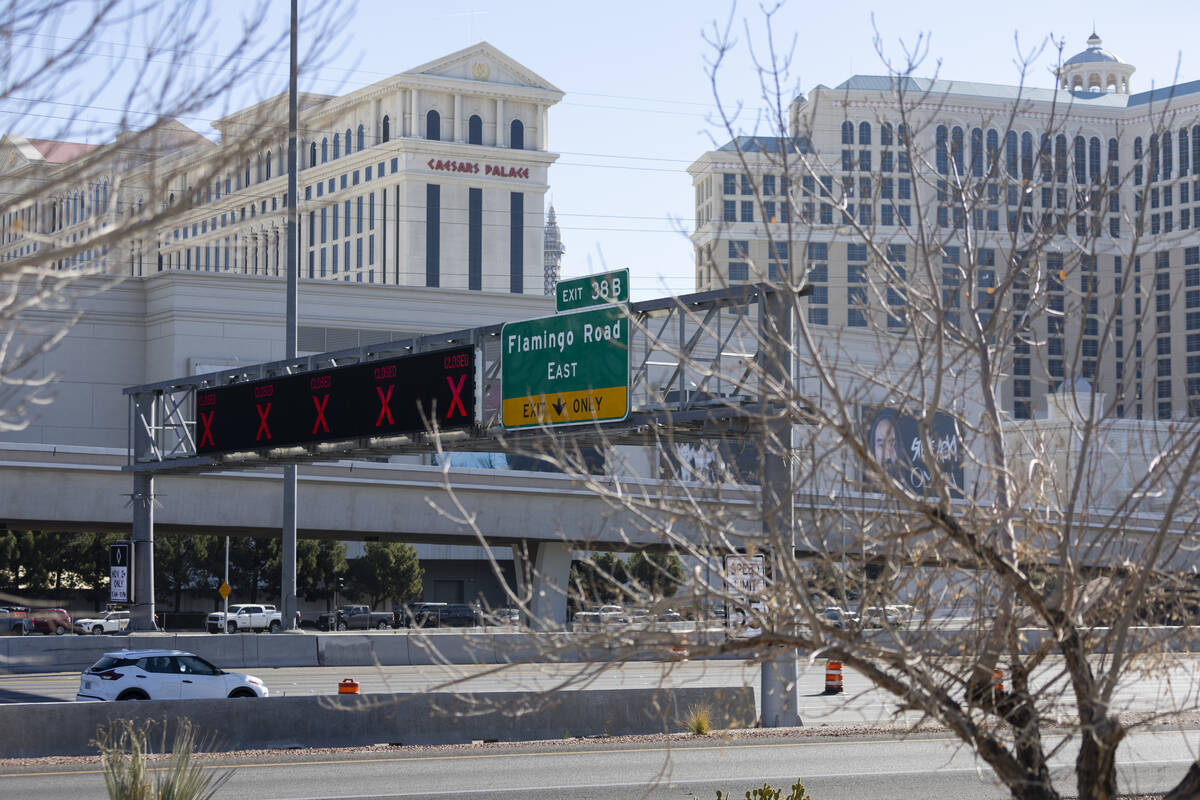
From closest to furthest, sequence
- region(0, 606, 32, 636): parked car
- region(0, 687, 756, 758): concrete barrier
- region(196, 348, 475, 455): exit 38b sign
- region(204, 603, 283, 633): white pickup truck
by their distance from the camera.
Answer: region(0, 687, 756, 758): concrete barrier
region(196, 348, 475, 455): exit 38b sign
region(0, 606, 32, 636): parked car
region(204, 603, 283, 633): white pickup truck

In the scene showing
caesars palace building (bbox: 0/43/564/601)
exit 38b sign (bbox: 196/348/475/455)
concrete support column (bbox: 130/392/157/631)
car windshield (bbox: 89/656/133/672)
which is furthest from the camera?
concrete support column (bbox: 130/392/157/631)

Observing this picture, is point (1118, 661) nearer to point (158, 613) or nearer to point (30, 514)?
point (30, 514)

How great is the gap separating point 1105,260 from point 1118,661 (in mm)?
152797

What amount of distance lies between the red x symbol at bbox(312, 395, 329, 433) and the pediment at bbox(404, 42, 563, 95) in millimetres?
97192

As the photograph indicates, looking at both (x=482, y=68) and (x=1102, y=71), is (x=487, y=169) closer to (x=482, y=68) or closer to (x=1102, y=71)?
(x=482, y=68)

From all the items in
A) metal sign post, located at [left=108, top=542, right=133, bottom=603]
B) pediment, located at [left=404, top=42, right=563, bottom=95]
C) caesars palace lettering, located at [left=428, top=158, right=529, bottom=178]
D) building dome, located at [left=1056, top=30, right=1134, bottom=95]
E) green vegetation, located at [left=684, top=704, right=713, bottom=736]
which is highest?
building dome, located at [left=1056, top=30, right=1134, bottom=95]

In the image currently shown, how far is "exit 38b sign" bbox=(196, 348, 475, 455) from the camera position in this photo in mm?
26000

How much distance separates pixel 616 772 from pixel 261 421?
623 inches

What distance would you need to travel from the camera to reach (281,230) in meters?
37.9

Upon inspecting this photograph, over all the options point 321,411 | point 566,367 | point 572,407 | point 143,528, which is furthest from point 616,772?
point 143,528

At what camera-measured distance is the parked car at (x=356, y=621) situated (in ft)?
234

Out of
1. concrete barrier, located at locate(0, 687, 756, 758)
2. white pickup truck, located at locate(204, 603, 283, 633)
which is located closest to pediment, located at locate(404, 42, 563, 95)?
white pickup truck, located at locate(204, 603, 283, 633)

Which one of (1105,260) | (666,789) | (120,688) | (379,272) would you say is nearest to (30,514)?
(120,688)

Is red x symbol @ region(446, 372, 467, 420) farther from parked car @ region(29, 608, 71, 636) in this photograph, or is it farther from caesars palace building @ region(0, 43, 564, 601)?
parked car @ region(29, 608, 71, 636)
